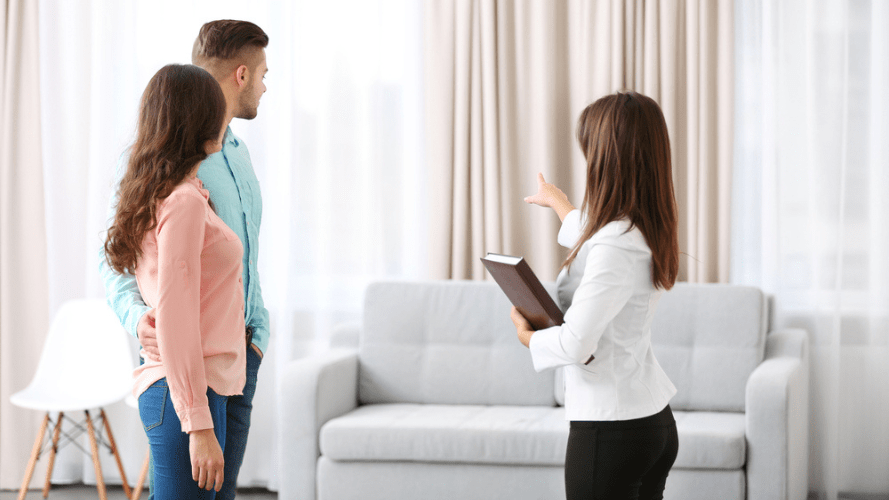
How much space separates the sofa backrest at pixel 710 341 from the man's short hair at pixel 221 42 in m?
1.89

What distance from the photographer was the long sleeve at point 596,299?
1.16 metres

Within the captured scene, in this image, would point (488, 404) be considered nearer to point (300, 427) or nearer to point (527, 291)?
point (300, 427)

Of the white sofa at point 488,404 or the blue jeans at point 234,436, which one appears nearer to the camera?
the blue jeans at point 234,436

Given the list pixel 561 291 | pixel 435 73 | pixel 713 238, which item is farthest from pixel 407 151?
pixel 561 291

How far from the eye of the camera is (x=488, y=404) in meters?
2.79

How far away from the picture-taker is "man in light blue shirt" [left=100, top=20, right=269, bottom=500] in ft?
4.58

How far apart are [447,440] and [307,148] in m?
1.52

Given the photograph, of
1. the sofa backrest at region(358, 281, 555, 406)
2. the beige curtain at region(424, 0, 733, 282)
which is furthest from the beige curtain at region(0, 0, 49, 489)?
the beige curtain at region(424, 0, 733, 282)

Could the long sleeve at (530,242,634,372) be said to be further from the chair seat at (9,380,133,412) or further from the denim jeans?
the chair seat at (9,380,133,412)

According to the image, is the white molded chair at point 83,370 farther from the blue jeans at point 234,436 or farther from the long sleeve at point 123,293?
the long sleeve at point 123,293

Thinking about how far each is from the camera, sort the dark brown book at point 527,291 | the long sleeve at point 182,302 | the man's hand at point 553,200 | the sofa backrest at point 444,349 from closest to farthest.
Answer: the long sleeve at point 182,302, the dark brown book at point 527,291, the man's hand at point 553,200, the sofa backrest at point 444,349

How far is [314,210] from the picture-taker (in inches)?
126

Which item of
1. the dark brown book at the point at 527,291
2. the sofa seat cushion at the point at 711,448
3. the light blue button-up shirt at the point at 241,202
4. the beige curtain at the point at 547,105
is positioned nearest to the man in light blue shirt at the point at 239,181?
the light blue button-up shirt at the point at 241,202

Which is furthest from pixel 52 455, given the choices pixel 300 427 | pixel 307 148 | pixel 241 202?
pixel 241 202
